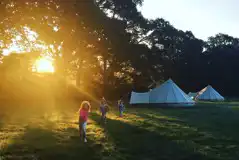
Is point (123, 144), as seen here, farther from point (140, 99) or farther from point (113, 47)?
point (113, 47)

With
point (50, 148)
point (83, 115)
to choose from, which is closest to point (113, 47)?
point (83, 115)

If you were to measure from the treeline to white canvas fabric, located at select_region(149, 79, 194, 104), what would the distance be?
10181mm

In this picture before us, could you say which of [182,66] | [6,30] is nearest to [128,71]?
[182,66]

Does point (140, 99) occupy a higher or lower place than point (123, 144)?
higher

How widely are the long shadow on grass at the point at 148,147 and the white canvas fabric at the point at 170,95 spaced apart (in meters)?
21.3

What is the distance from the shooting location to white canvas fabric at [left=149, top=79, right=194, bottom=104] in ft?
120

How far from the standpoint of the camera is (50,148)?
11.2 m

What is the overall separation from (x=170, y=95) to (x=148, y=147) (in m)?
25.9

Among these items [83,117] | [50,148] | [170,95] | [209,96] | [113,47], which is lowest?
[50,148]

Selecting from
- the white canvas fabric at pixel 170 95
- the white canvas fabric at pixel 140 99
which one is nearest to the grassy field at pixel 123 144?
the white canvas fabric at pixel 170 95

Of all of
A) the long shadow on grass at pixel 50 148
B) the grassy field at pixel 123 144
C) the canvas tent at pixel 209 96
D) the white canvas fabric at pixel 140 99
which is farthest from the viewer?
the canvas tent at pixel 209 96

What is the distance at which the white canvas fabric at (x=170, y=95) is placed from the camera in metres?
36.6

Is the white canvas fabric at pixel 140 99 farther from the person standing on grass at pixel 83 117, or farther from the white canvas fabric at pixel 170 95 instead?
the person standing on grass at pixel 83 117

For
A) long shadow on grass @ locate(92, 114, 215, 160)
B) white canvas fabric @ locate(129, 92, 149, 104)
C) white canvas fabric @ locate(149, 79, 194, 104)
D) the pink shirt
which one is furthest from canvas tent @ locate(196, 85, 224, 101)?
the pink shirt
